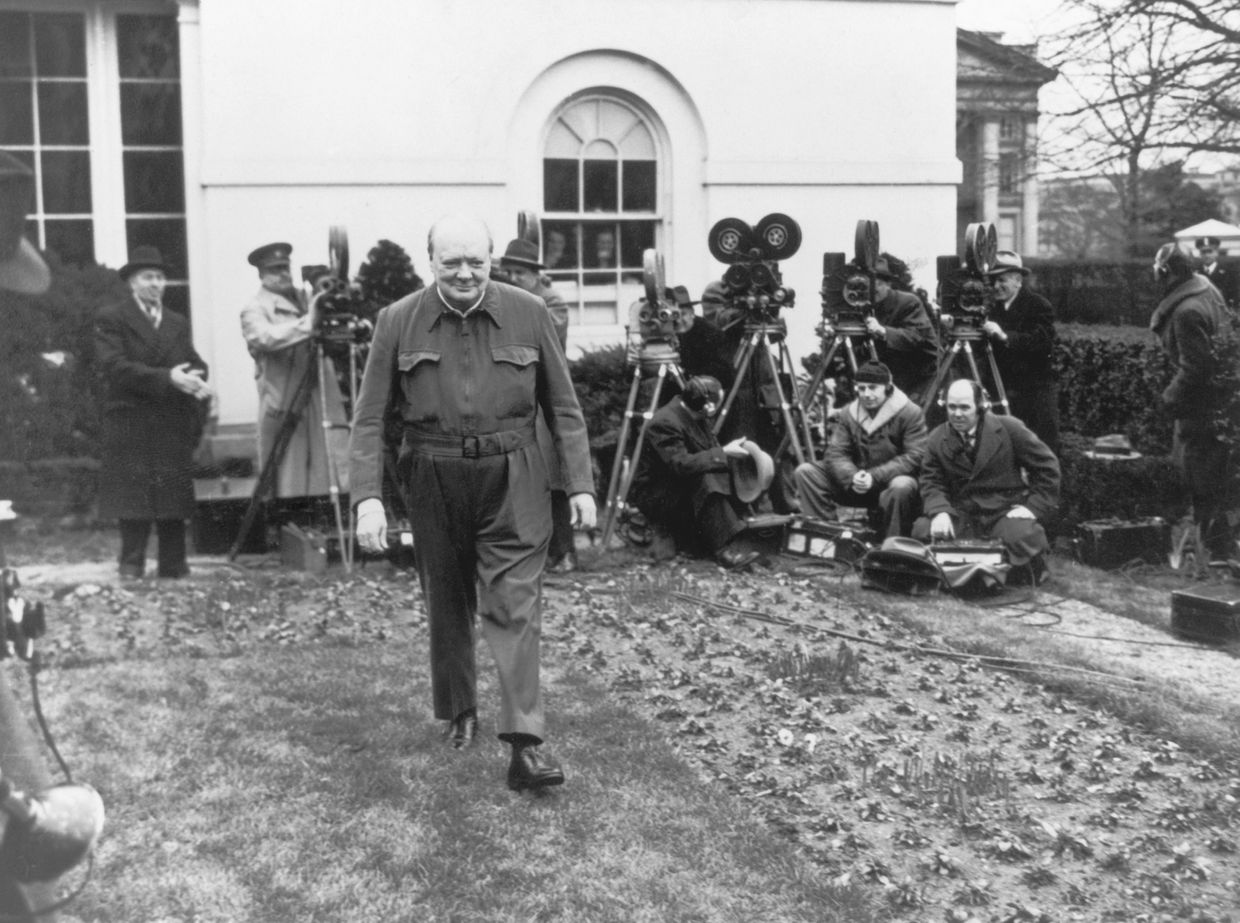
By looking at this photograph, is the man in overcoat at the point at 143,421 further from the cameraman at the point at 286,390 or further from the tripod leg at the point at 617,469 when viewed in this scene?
the tripod leg at the point at 617,469

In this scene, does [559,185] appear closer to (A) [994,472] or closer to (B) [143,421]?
(B) [143,421]

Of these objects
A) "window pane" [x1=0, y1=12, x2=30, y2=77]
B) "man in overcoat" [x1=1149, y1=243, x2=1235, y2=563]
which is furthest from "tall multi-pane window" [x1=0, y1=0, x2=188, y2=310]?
"man in overcoat" [x1=1149, y1=243, x2=1235, y2=563]

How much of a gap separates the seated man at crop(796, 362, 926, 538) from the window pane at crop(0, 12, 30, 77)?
6639 millimetres

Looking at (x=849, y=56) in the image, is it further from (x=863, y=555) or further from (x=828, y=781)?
(x=828, y=781)

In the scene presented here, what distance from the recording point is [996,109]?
20.2 m

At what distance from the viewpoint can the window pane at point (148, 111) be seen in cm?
1250

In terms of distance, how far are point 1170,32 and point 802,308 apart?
4.18 metres

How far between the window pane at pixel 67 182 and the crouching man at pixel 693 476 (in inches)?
204

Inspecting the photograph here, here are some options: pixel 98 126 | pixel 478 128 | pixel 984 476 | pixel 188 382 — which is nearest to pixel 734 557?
pixel 984 476

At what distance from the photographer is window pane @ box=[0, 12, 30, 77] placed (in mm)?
12141

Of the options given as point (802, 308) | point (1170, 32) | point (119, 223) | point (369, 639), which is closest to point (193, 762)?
point (369, 639)

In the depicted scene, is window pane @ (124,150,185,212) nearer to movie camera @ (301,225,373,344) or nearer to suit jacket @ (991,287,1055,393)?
movie camera @ (301,225,373,344)

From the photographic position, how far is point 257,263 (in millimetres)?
10109

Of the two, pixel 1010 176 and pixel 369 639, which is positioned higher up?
pixel 1010 176
